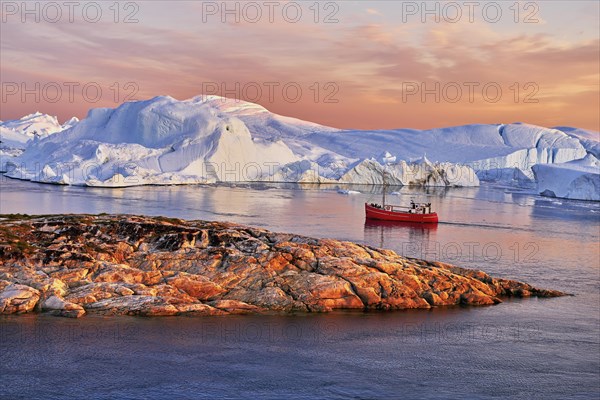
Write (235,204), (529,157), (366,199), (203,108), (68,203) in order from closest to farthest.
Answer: (68,203) → (235,204) → (366,199) → (203,108) → (529,157)

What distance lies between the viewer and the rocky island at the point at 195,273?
15070 mm

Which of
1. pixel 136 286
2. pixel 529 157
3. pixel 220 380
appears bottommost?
pixel 220 380

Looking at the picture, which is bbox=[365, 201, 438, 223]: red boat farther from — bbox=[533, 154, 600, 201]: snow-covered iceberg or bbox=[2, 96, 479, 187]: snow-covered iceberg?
bbox=[533, 154, 600, 201]: snow-covered iceberg

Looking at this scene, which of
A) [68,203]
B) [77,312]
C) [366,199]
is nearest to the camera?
[77,312]

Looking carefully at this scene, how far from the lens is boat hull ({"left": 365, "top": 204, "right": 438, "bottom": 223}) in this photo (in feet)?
128

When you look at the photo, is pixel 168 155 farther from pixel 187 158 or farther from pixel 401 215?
pixel 401 215

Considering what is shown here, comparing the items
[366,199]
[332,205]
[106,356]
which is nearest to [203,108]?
[366,199]

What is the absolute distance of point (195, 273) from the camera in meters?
16.6

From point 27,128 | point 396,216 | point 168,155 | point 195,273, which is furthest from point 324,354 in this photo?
point 27,128

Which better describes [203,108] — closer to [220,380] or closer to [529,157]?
[529,157]

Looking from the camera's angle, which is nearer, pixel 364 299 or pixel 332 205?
pixel 364 299

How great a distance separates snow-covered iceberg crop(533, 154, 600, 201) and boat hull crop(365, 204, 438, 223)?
28.9m

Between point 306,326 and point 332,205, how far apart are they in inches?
1318

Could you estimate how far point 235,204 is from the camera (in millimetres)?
45031
